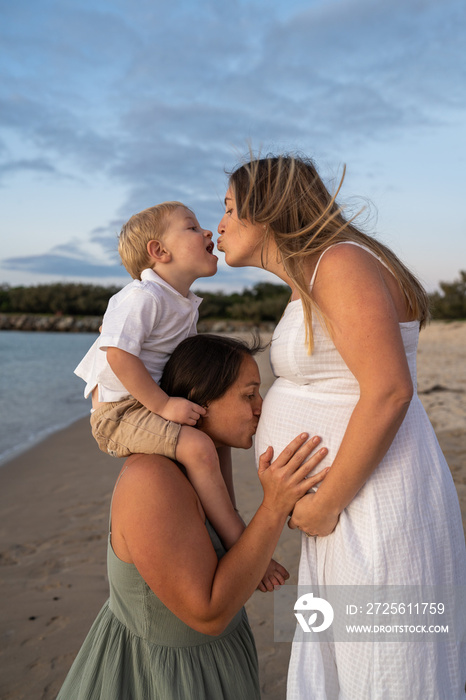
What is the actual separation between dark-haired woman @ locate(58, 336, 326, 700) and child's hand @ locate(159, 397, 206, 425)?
4 cm

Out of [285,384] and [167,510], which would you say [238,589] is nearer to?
[167,510]

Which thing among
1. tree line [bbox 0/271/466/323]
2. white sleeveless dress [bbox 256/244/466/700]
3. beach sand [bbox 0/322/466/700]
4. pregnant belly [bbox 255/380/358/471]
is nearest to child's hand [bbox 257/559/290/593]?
white sleeveless dress [bbox 256/244/466/700]

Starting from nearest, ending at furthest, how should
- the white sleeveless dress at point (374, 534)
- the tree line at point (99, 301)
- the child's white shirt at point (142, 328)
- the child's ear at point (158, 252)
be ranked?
the white sleeveless dress at point (374, 534)
the child's white shirt at point (142, 328)
the child's ear at point (158, 252)
the tree line at point (99, 301)

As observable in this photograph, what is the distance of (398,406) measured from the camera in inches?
61.5

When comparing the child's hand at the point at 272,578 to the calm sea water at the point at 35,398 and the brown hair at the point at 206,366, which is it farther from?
the calm sea water at the point at 35,398

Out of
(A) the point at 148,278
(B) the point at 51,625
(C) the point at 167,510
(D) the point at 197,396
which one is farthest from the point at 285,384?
(B) the point at 51,625

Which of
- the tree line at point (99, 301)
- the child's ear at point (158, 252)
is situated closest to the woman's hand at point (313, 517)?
the child's ear at point (158, 252)

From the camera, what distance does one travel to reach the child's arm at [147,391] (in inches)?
74.9

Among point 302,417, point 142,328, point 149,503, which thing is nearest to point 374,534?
point 302,417

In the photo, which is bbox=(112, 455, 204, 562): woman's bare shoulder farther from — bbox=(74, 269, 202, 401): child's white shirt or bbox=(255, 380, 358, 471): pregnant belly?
bbox=(74, 269, 202, 401): child's white shirt

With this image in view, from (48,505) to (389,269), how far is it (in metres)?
5.62

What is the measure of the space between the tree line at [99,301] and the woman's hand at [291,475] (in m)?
32.3

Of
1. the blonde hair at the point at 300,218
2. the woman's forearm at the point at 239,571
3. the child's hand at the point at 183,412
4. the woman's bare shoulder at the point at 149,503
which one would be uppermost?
the blonde hair at the point at 300,218

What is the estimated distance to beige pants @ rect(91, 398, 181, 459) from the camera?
1852mm
